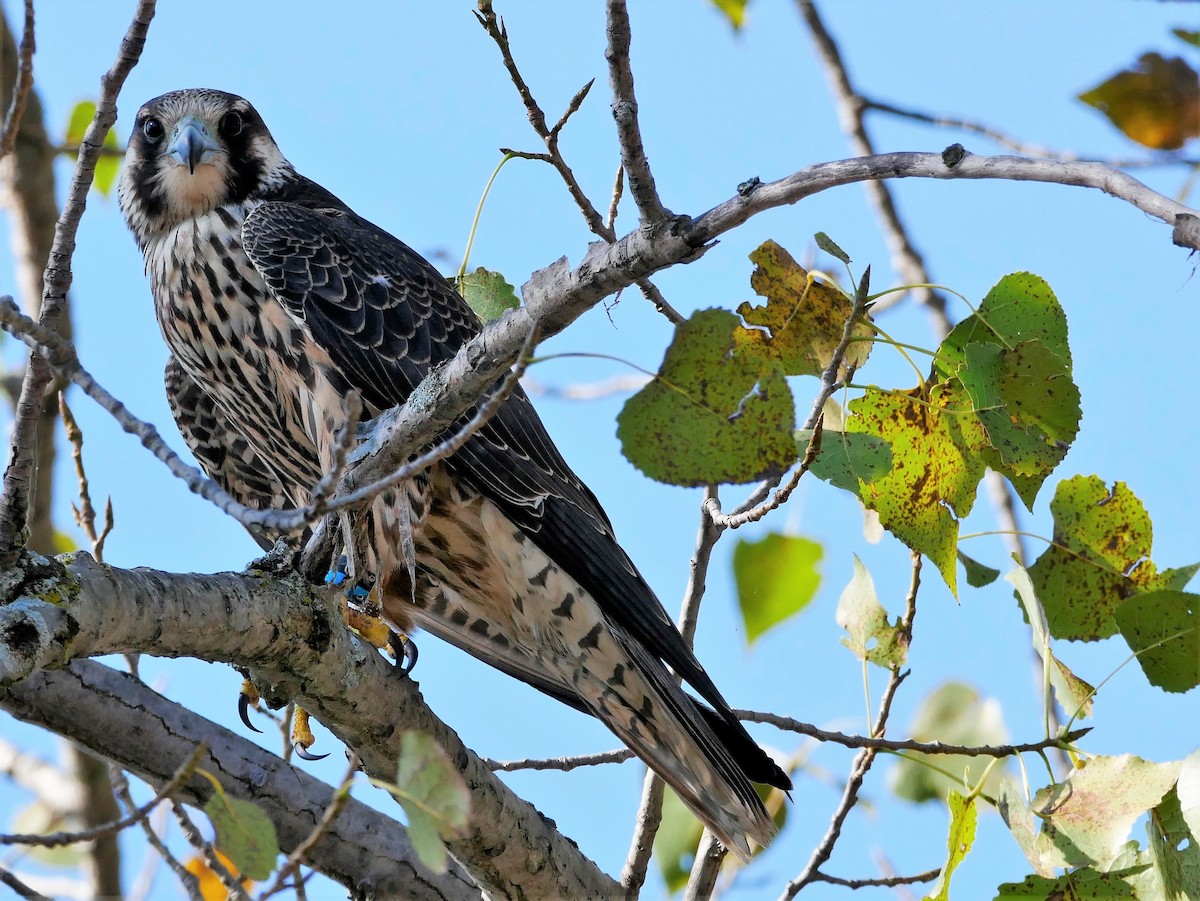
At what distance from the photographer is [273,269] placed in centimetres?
349

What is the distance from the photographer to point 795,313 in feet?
7.02

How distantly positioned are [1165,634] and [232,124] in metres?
3.23

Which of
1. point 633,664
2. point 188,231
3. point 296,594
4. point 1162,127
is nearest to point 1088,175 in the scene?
point 1162,127

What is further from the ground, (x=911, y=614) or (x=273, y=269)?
(x=273, y=269)

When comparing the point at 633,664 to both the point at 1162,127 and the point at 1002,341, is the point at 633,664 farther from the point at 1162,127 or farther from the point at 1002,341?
the point at 1162,127

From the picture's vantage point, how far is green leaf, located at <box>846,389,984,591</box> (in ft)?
7.46

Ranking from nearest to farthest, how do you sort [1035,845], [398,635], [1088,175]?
[1088,175], [1035,845], [398,635]

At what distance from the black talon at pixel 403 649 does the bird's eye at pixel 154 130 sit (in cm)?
184

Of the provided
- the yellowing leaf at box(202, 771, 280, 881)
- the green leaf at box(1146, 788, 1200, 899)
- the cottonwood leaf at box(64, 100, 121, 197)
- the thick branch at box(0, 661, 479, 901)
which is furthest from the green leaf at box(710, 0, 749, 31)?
the yellowing leaf at box(202, 771, 280, 881)

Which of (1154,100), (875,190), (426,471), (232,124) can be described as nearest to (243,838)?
(426,471)

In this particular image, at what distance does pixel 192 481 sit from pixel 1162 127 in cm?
234

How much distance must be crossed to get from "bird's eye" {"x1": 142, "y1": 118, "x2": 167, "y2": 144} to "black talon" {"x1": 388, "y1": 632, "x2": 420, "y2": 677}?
6.04 ft

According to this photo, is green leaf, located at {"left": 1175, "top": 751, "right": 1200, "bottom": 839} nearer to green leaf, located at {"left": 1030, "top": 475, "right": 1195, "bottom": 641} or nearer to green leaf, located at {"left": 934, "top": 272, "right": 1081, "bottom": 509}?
green leaf, located at {"left": 1030, "top": 475, "right": 1195, "bottom": 641}

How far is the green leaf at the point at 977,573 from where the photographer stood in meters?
2.59
